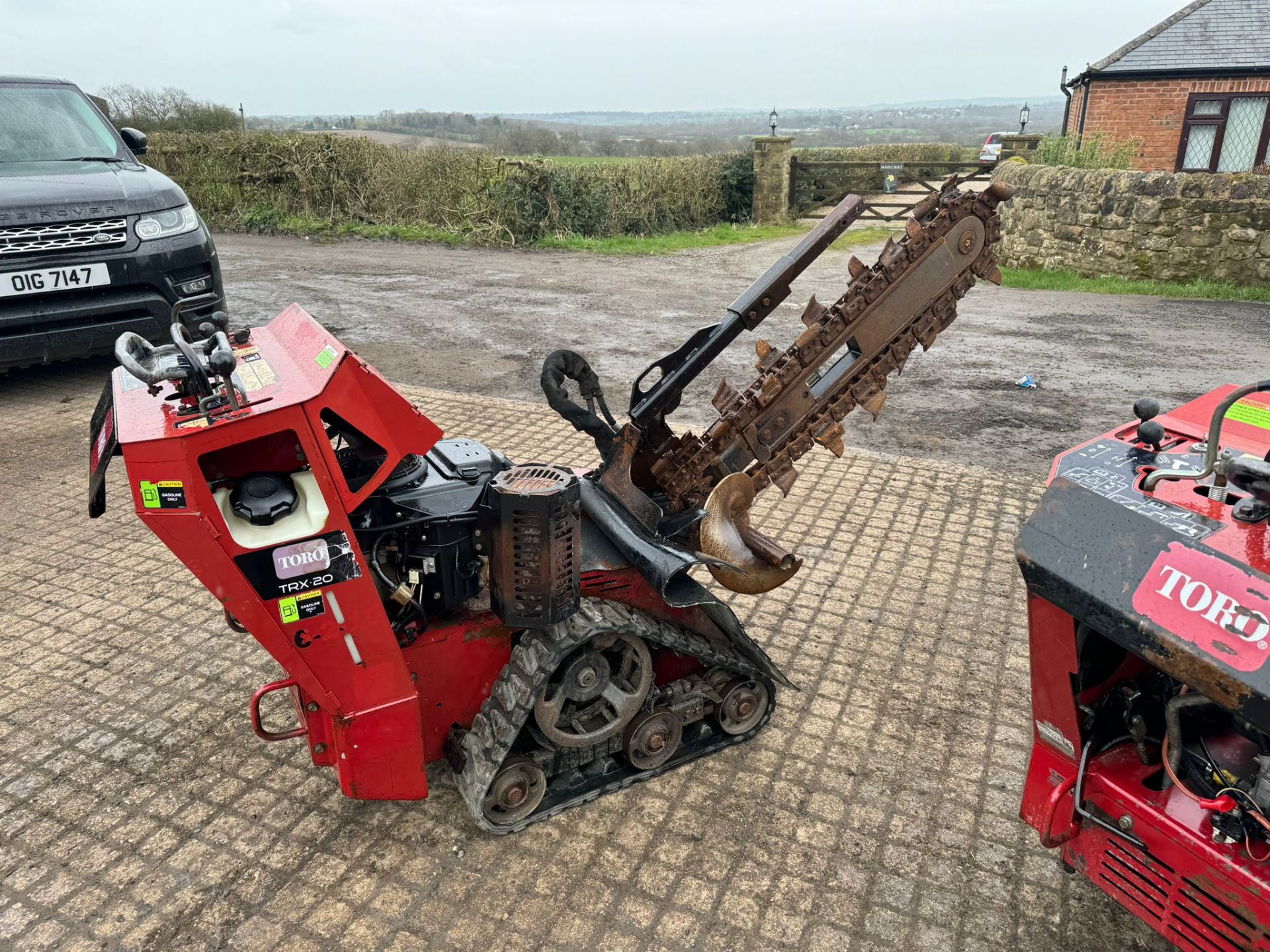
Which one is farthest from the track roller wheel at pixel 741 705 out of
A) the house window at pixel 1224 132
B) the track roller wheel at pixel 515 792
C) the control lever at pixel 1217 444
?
the house window at pixel 1224 132

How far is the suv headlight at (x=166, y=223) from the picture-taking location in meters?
7.66

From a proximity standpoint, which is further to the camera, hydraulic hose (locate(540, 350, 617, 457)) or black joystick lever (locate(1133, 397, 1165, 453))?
hydraulic hose (locate(540, 350, 617, 457))

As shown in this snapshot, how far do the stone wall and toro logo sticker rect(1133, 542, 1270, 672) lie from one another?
41.5 ft

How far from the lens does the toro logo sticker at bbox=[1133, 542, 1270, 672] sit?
206cm

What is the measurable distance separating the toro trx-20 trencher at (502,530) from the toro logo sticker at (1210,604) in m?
1.47

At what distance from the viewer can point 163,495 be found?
8.66 feet

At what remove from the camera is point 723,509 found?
141 inches

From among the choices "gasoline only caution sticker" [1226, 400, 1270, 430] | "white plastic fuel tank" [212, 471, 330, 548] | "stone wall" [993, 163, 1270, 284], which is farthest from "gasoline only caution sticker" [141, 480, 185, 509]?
"stone wall" [993, 163, 1270, 284]

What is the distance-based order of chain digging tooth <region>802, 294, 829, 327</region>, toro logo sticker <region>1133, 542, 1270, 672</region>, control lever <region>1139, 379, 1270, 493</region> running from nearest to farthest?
toro logo sticker <region>1133, 542, 1270, 672</region> < control lever <region>1139, 379, 1270, 493</region> < chain digging tooth <region>802, 294, 829, 327</region>

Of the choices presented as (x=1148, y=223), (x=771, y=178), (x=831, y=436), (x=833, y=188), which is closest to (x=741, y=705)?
(x=831, y=436)

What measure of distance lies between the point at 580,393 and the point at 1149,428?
1946mm

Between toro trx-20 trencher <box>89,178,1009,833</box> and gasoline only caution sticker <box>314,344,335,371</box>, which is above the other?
gasoline only caution sticker <box>314,344,335,371</box>

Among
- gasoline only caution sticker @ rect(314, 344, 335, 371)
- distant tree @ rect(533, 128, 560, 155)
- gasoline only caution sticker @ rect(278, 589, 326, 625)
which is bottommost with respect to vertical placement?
gasoline only caution sticker @ rect(278, 589, 326, 625)

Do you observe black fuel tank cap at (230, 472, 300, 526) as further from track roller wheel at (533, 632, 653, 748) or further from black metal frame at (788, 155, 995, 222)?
black metal frame at (788, 155, 995, 222)
